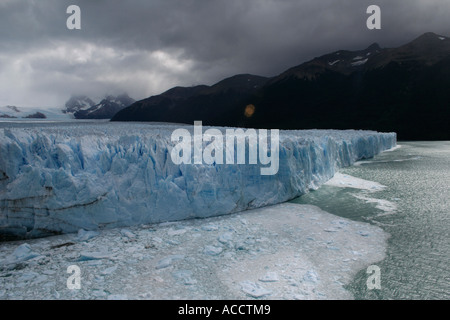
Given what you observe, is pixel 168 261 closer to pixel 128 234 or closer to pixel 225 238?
pixel 225 238

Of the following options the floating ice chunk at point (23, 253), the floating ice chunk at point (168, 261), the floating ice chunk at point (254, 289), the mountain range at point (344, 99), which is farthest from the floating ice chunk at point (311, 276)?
the mountain range at point (344, 99)

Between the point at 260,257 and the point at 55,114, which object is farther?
the point at 55,114

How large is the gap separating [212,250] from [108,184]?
269 centimetres

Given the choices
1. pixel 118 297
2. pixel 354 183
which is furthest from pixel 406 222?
pixel 118 297

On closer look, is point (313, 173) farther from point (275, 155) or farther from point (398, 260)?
point (398, 260)

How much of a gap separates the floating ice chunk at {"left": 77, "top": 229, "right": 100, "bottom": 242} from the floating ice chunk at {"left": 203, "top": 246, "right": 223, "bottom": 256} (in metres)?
2.22

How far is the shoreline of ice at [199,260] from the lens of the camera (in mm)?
3195

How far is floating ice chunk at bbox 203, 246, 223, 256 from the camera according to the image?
4.20m

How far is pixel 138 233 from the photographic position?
194 inches

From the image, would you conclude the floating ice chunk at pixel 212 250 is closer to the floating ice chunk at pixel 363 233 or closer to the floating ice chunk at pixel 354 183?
the floating ice chunk at pixel 363 233

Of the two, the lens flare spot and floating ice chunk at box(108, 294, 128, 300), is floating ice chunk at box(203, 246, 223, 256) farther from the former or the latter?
the lens flare spot

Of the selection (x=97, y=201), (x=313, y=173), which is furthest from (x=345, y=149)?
(x=97, y=201)

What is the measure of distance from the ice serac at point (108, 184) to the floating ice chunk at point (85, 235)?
0.20m
